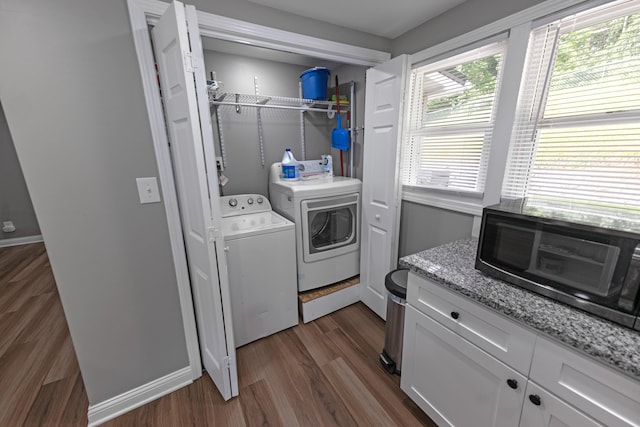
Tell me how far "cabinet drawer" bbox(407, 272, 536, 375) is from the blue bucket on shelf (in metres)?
1.86

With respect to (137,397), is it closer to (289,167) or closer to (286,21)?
(289,167)

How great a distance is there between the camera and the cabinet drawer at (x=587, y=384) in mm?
669

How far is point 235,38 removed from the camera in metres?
1.46

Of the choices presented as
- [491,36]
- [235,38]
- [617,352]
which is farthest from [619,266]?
[235,38]

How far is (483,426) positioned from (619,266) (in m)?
0.80

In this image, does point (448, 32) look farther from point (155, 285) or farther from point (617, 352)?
point (155, 285)

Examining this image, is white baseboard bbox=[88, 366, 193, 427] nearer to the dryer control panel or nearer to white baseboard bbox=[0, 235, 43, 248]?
the dryer control panel

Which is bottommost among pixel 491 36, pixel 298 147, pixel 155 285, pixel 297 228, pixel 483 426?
pixel 483 426

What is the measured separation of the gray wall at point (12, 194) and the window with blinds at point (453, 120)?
16.5ft

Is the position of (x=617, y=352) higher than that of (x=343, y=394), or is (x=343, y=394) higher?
(x=617, y=352)

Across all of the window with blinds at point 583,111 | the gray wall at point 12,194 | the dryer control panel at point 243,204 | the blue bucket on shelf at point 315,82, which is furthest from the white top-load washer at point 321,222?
the gray wall at point 12,194

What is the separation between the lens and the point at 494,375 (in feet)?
3.18

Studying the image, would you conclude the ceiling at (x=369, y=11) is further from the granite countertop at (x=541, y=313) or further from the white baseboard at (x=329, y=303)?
the white baseboard at (x=329, y=303)

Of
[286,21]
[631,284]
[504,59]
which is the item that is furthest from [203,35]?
[631,284]
